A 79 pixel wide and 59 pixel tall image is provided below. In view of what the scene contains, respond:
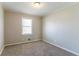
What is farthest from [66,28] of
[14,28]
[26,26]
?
[14,28]

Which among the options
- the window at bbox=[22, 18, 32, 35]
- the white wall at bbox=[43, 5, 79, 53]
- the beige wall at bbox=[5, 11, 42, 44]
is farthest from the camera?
the window at bbox=[22, 18, 32, 35]

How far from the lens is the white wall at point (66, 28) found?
3043 millimetres

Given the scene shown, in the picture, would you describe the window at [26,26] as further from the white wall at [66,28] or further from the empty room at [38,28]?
the white wall at [66,28]

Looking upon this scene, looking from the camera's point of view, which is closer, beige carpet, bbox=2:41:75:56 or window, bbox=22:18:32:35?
beige carpet, bbox=2:41:75:56

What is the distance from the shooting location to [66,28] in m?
3.54

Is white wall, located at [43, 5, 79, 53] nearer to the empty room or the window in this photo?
the empty room

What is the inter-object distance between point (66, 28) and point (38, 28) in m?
2.80

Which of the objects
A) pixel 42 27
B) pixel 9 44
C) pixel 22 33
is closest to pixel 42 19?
pixel 42 27

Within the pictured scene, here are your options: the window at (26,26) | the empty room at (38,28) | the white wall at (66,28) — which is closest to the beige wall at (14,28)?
the empty room at (38,28)

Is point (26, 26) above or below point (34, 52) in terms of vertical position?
above

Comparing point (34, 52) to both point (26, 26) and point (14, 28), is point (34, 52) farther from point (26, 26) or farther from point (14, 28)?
point (26, 26)

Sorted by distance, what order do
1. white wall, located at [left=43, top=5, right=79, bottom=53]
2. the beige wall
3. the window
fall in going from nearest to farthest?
white wall, located at [left=43, top=5, right=79, bottom=53] → the beige wall → the window

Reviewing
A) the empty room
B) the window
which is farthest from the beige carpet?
the window

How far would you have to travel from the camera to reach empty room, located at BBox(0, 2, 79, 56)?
10.1 feet
